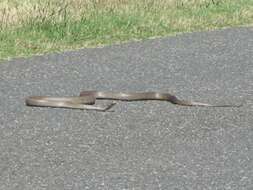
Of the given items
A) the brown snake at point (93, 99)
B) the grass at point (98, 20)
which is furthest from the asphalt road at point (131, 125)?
the grass at point (98, 20)

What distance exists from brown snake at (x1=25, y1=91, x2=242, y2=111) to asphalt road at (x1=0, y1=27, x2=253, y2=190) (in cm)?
8

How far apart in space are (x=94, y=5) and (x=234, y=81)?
441cm

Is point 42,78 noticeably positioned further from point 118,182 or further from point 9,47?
point 118,182

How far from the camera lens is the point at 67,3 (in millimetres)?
12836

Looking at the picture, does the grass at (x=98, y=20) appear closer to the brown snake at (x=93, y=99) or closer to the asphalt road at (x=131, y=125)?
the asphalt road at (x=131, y=125)

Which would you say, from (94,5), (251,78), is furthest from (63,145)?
(94,5)

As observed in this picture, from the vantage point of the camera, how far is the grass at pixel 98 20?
403 inches

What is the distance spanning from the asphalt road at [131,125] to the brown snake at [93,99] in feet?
0.27

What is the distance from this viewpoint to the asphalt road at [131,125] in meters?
5.60

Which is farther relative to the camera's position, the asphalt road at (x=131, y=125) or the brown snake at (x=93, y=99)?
the brown snake at (x=93, y=99)

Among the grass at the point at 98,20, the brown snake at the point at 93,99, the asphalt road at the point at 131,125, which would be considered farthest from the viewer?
the grass at the point at 98,20

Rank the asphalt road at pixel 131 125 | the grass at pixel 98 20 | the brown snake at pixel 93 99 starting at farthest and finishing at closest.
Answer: the grass at pixel 98 20
the brown snake at pixel 93 99
the asphalt road at pixel 131 125

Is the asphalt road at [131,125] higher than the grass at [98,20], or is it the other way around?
the asphalt road at [131,125]

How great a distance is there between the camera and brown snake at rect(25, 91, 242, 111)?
7.35m
